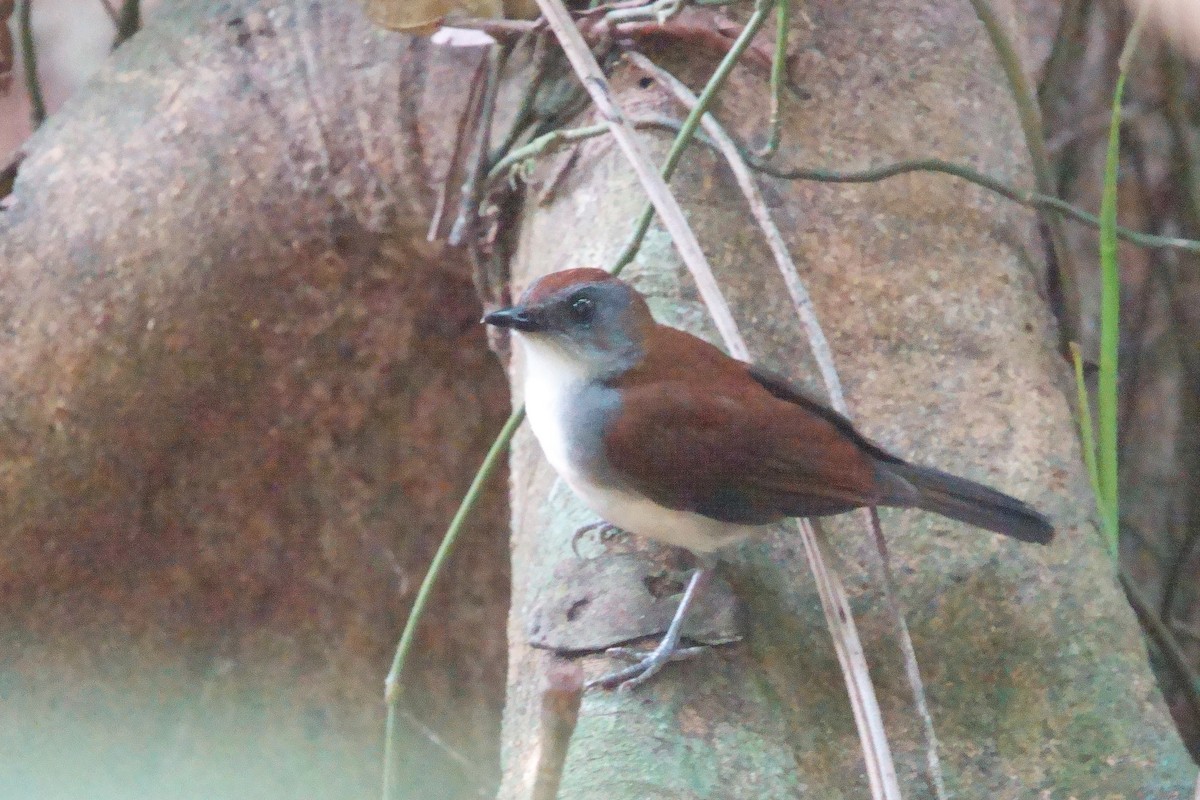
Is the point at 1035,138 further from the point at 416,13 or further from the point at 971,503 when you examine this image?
the point at 416,13

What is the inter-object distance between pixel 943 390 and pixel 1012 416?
4.0 inches

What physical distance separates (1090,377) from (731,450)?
1.59 m

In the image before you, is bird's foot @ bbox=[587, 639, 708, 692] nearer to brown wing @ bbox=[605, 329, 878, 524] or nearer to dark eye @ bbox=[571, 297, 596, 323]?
brown wing @ bbox=[605, 329, 878, 524]

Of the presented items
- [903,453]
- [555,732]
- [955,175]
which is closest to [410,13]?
[955,175]

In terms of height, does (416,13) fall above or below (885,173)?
above

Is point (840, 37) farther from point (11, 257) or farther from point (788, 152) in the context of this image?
point (11, 257)

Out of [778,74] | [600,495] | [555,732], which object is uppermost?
[555,732]

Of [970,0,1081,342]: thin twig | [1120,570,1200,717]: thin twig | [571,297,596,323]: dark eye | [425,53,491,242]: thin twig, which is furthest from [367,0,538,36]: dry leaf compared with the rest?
[1120,570,1200,717]: thin twig

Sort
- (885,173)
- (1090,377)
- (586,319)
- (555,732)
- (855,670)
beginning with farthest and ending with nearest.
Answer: (1090,377)
(885,173)
(586,319)
(855,670)
(555,732)

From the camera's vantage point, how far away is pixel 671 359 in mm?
1547

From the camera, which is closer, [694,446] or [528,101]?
[694,446]

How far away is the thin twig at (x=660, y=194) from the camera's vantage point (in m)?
1.51

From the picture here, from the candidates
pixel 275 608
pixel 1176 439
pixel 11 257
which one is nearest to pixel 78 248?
pixel 11 257

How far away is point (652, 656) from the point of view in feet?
4.39
